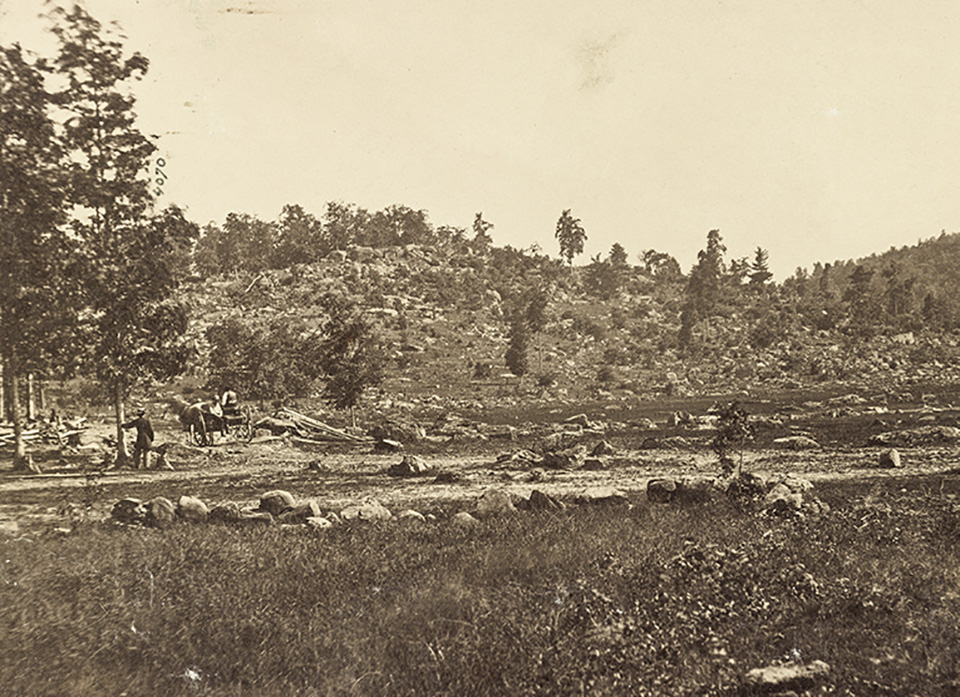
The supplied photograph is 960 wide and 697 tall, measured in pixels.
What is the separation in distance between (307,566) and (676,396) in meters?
53.6

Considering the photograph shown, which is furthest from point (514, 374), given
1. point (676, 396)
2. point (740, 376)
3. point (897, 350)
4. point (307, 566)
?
point (307, 566)

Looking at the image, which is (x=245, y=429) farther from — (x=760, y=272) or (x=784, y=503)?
(x=760, y=272)

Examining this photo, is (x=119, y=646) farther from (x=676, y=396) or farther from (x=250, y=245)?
Answer: (x=250, y=245)

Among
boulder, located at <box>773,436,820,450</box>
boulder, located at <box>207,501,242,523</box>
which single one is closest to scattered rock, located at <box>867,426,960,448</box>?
boulder, located at <box>773,436,820,450</box>

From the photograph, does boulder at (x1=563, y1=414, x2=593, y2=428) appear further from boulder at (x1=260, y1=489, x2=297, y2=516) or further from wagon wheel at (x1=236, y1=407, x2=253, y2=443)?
boulder at (x1=260, y1=489, x2=297, y2=516)

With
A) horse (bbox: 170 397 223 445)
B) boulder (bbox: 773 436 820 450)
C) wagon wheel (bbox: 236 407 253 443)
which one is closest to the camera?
boulder (bbox: 773 436 820 450)

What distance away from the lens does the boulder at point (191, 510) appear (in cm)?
1199

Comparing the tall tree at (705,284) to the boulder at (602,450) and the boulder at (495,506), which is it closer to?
the boulder at (602,450)

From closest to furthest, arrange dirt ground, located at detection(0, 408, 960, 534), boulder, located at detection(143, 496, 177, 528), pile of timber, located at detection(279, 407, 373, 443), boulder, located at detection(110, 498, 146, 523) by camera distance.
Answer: boulder, located at detection(143, 496, 177, 528), boulder, located at detection(110, 498, 146, 523), dirt ground, located at detection(0, 408, 960, 534), pile of timber, located at detection(279, 407, 373, 443)

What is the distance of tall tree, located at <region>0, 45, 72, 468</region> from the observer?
9602 millimetres

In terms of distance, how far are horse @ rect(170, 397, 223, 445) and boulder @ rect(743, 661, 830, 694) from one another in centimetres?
2294

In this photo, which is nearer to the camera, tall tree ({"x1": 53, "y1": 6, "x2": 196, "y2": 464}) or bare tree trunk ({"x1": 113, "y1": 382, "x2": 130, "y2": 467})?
tall tree ({"x1": 53, "y1": 6, "x2": 196, "y2": 464})

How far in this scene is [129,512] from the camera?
11664 millimetres

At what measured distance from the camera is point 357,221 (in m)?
113
